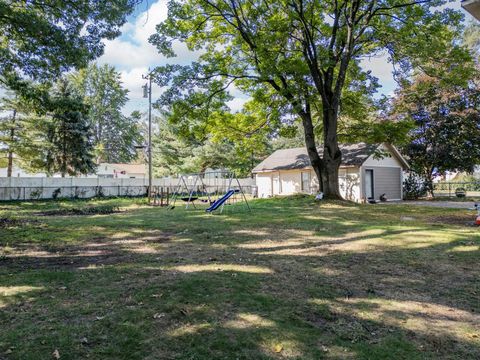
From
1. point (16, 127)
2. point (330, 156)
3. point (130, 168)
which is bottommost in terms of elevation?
point (330, 156)

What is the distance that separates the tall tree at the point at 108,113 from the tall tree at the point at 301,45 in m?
32.1

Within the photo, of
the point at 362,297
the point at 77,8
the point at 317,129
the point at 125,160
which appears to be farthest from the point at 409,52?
the point at 125,160

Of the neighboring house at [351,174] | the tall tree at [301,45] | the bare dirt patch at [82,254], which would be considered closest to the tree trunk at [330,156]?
the tall tree at [301,45]

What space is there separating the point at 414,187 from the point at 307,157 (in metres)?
7.46

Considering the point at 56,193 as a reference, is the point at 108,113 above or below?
above

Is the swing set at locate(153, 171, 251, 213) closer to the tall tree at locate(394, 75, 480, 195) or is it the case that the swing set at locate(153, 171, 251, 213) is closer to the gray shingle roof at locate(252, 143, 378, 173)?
the gray shingle roof at locate(252, 143, 378, 173)

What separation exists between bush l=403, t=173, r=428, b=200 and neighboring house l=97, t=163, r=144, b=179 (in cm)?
2954

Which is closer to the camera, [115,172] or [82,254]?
[82,254]

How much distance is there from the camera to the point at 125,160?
5275cm

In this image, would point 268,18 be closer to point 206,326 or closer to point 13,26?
point 13,26

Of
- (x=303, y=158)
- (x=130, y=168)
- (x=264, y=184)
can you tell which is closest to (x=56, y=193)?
(x=264, y=184)

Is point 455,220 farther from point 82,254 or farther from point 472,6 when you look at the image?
point 82,254

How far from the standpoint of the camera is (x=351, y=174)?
20.4 meters

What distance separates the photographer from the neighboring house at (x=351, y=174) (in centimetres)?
2012
